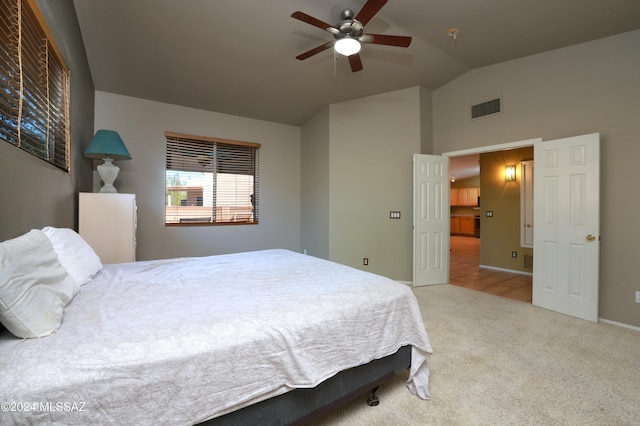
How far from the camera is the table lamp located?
2859mm

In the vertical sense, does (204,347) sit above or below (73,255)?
below

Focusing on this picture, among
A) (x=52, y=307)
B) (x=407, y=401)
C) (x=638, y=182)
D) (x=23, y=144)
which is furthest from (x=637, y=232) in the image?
(x=23, y=144)

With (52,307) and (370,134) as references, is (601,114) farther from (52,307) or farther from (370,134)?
(52,307)

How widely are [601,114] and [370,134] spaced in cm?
266

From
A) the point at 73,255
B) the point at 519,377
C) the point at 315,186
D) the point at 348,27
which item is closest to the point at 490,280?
the point at 519,377

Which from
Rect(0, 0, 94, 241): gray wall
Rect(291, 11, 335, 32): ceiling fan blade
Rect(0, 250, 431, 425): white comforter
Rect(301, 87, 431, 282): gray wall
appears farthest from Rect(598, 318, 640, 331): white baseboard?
Rect(0, 0, 94, 241): gray wall

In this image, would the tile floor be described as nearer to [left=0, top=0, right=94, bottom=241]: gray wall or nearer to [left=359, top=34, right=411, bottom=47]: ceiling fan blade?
[left=359, top=34, right=411, bottom=47]: ceiling fan blade

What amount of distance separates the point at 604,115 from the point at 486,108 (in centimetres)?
122

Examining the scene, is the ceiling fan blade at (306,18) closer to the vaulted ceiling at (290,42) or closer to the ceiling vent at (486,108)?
the vaulted ceiling at (290,42)

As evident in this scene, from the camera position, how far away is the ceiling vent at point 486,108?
371 cm

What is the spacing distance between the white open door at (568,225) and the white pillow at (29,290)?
4.32m

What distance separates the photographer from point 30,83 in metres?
1.60

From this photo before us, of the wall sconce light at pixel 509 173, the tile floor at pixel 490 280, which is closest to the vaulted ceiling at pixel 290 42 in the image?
the wall sconce light at pixel 509 173

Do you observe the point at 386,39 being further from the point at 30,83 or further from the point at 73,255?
the point at 73,255
